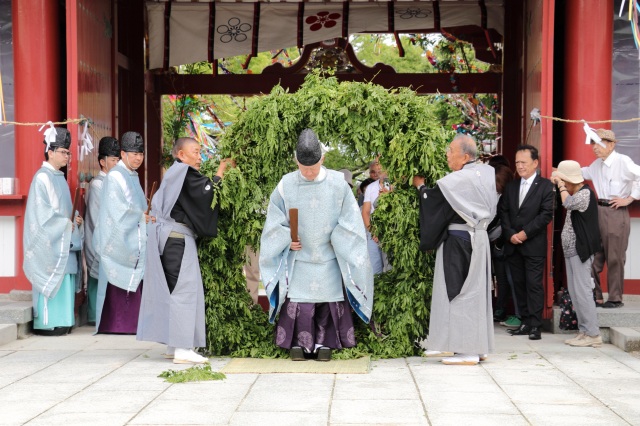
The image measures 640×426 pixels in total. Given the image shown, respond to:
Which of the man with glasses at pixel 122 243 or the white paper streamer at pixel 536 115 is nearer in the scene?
the man with glasses at pixel 122 243

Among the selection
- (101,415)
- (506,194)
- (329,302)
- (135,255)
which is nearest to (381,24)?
(506,194)

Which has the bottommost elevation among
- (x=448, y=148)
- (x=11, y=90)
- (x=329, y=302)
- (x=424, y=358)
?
(x=424, y=358)

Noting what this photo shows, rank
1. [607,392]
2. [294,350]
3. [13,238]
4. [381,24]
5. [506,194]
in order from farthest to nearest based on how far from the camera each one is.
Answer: [381,24] → [13,238] → [506,194] → [294,350] → [607,392]

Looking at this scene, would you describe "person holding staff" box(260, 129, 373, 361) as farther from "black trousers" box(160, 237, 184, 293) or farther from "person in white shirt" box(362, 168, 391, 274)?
"person in white shirt" box(362, 168, 391, 274)

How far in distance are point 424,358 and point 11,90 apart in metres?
4.81

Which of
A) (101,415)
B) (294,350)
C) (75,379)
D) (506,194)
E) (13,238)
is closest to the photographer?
(101,415)

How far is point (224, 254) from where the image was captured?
→ 7312mm

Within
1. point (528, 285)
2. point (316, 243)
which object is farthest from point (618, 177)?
point (316, 243)

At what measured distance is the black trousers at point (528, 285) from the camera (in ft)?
26.8

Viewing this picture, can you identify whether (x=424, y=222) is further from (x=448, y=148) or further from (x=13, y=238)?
(x=13, y=238)

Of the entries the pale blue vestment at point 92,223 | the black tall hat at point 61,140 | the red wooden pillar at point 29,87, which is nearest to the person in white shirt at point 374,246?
the pale blue vestment at point 92,223

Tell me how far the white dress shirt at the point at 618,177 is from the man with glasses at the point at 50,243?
4.76 meters

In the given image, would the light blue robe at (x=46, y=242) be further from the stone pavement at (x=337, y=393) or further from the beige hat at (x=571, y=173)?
the beige hat at (x=571, y=173)

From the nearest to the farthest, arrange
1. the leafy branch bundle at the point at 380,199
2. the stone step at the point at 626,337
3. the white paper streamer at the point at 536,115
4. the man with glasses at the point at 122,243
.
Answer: the leafy branch bundle at the point at 380,199, the stone step at the point at 626,337, the man with glasses at the point at 122,243, the white paper streamer at the point at 536,115
